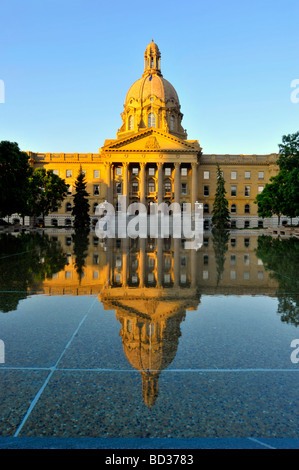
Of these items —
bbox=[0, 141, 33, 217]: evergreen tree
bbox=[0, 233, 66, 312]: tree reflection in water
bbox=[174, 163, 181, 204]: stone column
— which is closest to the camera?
bbox=[0, 233, 66, 312]: tree reflection in water

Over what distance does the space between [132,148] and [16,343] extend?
66.7m

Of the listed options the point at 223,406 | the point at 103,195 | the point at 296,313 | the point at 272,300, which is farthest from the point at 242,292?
the point at 103,195

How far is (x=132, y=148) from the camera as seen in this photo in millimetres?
68750

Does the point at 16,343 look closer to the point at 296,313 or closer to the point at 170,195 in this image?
the point at 296,313

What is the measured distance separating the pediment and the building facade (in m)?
3.23

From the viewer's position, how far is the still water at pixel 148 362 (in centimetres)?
288

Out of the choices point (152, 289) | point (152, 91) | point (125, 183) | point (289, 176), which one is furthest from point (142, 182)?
point (152, 289)

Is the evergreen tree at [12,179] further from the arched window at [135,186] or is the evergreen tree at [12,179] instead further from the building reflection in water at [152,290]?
the arched window at [135,186]

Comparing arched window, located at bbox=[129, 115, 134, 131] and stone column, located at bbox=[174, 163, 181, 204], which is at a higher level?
arched window, located at bbox=[129, 115, 134, 131]

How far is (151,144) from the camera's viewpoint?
68.6 m

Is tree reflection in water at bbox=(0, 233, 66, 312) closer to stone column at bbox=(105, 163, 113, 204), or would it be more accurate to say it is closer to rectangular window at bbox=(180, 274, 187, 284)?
rectangular window at bbox=(180, 274, 187, 284)

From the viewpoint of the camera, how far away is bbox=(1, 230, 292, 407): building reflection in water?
4.27 metres

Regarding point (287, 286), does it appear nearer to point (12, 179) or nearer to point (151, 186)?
point (12, 179)

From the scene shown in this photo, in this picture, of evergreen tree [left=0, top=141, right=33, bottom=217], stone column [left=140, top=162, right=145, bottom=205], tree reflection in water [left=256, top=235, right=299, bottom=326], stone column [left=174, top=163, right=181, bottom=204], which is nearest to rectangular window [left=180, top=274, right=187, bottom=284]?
tree reflection in water [left=256, top=235, right=299, bottom=326]
